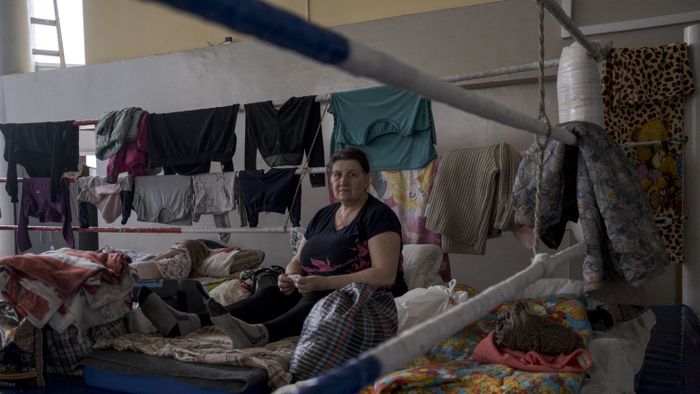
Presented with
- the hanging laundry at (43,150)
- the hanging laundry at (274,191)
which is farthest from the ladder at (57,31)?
the hanging laundry at (274,191)

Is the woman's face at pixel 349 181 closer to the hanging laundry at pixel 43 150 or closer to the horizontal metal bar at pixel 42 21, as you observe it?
the hanging laundry at pixel 43 150

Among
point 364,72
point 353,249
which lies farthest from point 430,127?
point 364,72

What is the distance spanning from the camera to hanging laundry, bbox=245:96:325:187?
3.12 metres

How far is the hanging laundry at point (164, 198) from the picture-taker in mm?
3494

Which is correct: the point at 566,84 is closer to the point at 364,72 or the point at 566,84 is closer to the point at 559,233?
the point at 559,233

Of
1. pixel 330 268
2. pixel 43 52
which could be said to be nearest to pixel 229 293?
pixel 330 268

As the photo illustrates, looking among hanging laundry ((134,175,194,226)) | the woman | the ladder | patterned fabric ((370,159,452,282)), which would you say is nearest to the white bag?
the woman

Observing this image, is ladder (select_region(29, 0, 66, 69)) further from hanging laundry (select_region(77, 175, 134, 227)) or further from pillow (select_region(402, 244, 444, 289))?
pillow (select_region(402, 244, 444, 289))

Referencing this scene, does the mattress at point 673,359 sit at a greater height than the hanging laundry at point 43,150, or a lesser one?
lesser

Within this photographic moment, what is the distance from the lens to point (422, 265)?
2.61 m

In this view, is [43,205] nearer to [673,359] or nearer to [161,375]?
[161,375]

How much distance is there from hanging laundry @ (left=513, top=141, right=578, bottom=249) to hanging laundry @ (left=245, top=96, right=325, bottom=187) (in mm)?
1789

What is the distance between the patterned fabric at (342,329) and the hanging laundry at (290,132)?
58.1 inches

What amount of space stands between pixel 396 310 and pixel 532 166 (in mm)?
645
